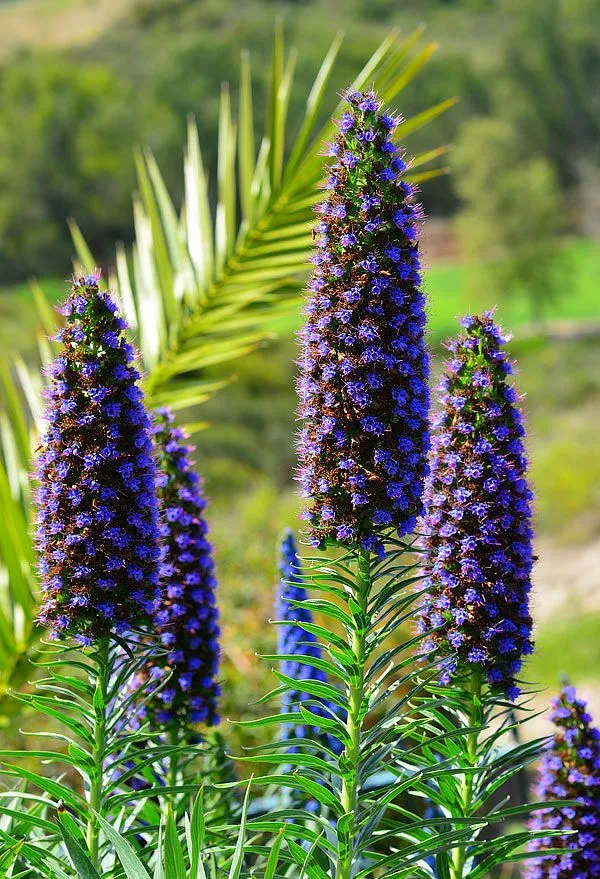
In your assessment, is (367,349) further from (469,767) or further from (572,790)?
(572,790)

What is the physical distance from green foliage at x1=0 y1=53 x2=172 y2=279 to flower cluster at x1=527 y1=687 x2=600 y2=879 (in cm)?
7220

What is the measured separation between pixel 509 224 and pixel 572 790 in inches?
2475

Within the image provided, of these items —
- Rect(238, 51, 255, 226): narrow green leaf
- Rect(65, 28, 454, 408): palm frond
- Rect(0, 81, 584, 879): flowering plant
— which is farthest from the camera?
Rect(238, 51, 255, 226): narrow green leaf

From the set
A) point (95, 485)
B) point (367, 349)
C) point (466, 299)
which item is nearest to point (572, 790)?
point (367, 349)

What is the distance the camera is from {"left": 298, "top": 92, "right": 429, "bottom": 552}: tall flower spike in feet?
9.52

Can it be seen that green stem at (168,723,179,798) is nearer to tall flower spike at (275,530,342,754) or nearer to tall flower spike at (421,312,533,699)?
tall flower spike at (275,530,342,754)

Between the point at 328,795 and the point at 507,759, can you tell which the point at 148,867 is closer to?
the point at 328,795

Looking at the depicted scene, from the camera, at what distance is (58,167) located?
3054 inches

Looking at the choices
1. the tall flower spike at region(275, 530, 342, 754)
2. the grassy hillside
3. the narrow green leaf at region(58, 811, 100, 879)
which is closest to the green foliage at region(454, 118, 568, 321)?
the tall flower spike at region(275, 530, 342, 754)

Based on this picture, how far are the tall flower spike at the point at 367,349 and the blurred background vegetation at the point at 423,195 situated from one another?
7.03 m

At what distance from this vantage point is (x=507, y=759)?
3234mm

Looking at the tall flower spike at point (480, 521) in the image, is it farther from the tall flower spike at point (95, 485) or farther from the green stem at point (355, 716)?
the tall flower spike at point (95, 485)

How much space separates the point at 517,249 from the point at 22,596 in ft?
205

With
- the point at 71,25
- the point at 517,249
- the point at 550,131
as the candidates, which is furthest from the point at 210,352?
the point at 71,25
